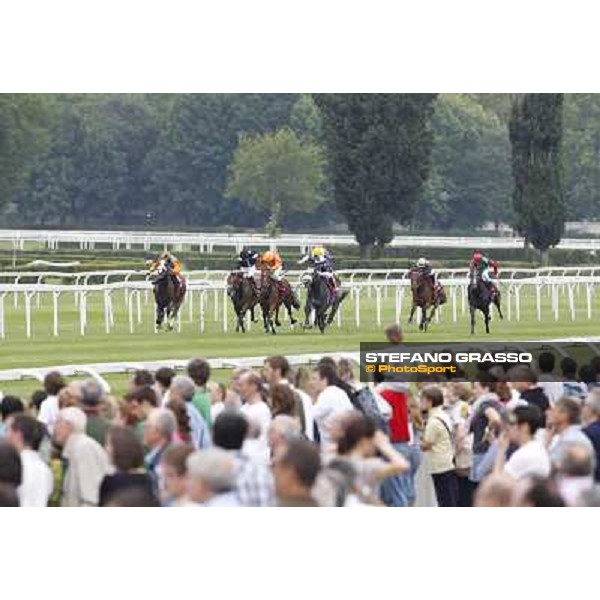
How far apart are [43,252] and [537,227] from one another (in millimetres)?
11156

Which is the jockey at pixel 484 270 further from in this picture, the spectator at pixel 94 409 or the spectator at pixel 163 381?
the spectator at pixel 94 409

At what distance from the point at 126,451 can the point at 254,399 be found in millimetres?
2602

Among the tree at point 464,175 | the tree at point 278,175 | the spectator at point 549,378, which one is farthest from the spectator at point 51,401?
the tree at point 464,175

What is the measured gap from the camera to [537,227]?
5731 cm

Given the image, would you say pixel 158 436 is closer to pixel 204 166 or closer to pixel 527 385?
pixel 527 385

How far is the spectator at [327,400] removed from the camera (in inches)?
518

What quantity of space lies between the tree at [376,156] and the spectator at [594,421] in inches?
1864

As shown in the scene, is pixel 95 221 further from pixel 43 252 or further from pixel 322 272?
pixel 322 272

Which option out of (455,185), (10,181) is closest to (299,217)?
(455,185)

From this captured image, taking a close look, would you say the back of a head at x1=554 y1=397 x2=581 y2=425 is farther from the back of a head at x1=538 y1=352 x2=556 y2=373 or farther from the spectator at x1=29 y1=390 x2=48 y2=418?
the spectator at x1=29 y1=390 x2=48 y2=418

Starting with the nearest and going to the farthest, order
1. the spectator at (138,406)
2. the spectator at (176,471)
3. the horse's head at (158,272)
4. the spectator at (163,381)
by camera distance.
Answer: the spectator at (176,471)
the spectator at (138,406)
the spectator at (163,381)
the horse's head at (158,272)

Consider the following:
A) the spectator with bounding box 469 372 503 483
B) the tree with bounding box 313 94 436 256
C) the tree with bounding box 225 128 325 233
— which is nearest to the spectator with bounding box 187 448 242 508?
the spectator with bounding box 469 372 503 483

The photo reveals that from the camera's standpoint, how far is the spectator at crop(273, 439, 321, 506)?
9125 mm

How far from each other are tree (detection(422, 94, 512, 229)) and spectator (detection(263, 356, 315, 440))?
221 ft
